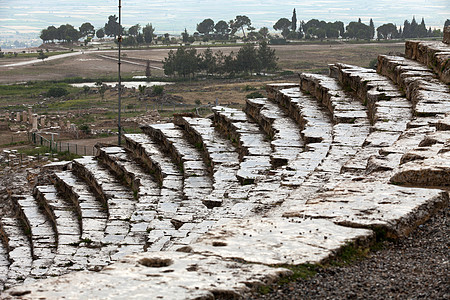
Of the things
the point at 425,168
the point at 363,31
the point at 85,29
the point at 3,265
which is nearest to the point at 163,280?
the point at 425,168

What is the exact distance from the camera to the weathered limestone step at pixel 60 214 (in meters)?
13.3

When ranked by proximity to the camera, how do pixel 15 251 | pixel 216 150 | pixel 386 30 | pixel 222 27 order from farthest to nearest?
pixel 222 27
pixel 386 30
pixel 216 150
pixel 15 251

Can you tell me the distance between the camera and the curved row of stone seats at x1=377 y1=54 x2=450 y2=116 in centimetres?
1178

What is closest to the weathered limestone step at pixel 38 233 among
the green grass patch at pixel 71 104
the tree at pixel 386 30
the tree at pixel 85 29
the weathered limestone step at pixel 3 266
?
the weathered limestone step at pixel 3 266

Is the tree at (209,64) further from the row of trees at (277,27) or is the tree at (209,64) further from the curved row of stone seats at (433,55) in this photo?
the curved row of stone seats at (433,55)

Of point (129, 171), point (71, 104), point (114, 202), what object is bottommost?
point (71, 104)

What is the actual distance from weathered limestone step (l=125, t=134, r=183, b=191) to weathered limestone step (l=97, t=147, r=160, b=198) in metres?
0.23

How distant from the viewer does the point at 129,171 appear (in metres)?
16.3

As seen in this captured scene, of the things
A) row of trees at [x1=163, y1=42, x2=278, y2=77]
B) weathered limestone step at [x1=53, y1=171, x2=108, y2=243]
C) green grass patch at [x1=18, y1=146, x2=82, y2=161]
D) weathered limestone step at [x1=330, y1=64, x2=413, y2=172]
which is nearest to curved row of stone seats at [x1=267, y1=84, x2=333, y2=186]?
weathered limestone step at [x1=330, y1=64, x2=413, y2=172]

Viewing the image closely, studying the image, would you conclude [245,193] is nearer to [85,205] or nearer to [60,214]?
[85,205]

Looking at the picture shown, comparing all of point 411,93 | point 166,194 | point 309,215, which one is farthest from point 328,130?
point 309,215

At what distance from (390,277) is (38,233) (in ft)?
36.1

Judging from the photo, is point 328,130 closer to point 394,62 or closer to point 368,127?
point 368,127

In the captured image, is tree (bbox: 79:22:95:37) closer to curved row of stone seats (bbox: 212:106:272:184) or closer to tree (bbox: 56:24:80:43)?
tree (bbox: 56:24:80:43)
